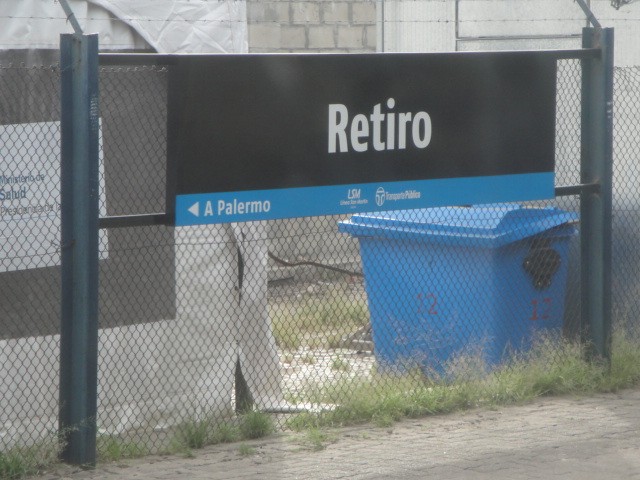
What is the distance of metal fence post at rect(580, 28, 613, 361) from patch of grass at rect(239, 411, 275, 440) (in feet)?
8.04

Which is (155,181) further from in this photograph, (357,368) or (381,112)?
(357,368)

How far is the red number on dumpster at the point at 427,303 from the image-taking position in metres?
8.38

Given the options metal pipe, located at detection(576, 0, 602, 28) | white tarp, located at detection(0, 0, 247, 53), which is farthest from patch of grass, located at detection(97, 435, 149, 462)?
metal pipe, located at detection(576, 0, 602, 28)

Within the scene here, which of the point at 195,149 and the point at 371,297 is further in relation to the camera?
the point at 371,297

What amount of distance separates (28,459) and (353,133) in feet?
8.34

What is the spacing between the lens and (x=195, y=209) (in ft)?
Result: 20.6

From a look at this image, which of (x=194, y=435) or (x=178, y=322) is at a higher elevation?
(x=178, y=322)

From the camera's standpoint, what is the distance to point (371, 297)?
28.5 feet

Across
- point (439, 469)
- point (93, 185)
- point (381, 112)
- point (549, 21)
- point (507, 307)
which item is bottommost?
point (439, 469)

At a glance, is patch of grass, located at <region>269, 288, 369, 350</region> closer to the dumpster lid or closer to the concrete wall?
the concrete wall

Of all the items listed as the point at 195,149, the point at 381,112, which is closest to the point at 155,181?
the point at 195,149

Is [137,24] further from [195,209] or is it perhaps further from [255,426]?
[255,426]

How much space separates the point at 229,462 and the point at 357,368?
276 centimetres

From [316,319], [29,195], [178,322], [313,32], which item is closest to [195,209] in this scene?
[29,195]
